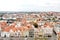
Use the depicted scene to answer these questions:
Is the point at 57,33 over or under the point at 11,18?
under

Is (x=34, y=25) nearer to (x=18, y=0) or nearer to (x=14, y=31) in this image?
(x=14, y=31)

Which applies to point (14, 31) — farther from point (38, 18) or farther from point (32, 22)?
point (38, 18)

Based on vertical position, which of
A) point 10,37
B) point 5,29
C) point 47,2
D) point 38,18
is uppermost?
point 47,2

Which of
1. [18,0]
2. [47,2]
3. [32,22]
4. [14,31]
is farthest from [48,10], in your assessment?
[14,31]

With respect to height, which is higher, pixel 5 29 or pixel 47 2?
pixel 47 2

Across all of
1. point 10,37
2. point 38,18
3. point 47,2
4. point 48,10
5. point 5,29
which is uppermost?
point 47,2

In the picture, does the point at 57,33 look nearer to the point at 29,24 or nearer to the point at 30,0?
the point at 29,24

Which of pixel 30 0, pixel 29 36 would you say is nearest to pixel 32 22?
pixel 29 36
